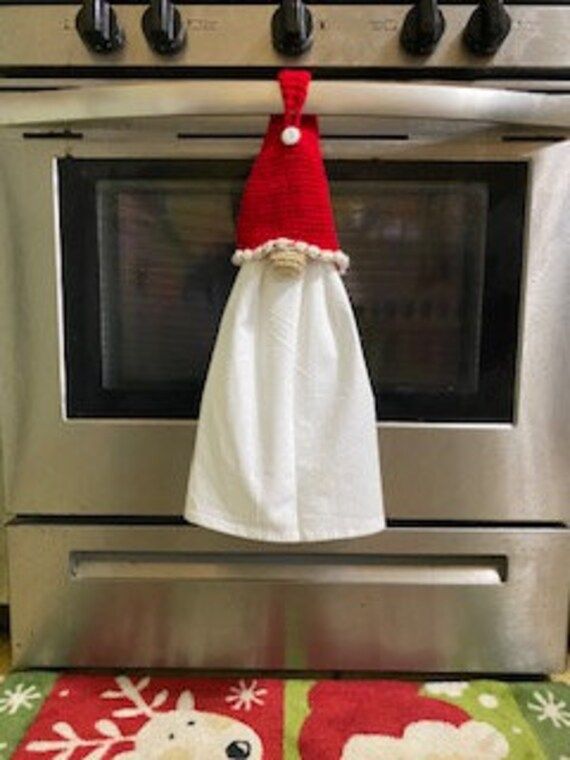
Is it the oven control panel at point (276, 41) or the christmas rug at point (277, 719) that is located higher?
the oven control panel at point (276, 41)

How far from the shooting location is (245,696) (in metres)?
0.81

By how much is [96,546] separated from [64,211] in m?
0.41

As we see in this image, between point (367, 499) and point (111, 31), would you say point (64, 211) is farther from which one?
point (367, 499)

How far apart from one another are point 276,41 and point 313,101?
0.34 ft

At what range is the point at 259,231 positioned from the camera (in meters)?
0.70

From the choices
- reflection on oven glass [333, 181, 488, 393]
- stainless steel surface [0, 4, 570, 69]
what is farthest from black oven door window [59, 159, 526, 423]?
stainless steel surface [0, 4, 570, 69]

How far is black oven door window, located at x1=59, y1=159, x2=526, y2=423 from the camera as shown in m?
0.75

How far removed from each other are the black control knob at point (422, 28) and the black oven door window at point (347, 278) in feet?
0.41

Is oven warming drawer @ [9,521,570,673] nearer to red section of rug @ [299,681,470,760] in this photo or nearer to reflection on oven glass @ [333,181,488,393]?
red section of rug @ [299,681,470,760]

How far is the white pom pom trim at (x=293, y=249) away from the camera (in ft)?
2.25

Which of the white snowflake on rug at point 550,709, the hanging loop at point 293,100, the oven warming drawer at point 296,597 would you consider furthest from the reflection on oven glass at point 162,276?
the white snowflake on rug at point 550,709

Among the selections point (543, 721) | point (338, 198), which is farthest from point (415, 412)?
point (543, 721)

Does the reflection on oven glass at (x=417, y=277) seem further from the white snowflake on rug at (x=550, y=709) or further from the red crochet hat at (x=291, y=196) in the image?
the white snowflake on rug at (x=550, y=709)

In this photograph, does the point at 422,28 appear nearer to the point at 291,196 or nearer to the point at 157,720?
the point at 291,196
